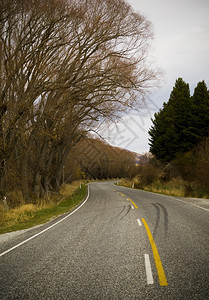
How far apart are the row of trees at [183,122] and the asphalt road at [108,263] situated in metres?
22.0

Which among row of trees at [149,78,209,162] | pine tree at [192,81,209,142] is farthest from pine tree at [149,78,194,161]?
pine tree at [192,81,209,142]

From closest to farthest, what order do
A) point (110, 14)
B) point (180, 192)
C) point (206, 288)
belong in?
point (206, 288)
point (110, 14)
point (180, 192)

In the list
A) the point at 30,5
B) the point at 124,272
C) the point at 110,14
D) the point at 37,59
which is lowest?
the point at 124,272

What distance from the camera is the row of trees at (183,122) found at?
27.4 m

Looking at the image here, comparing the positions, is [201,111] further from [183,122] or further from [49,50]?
[49,50]

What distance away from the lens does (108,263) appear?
4.61 meters

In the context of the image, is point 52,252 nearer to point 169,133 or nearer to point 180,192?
point 180,192

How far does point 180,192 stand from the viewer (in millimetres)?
21219

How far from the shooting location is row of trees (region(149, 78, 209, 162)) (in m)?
27.4

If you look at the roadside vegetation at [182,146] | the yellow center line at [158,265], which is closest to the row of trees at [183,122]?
the roadside vegetation at [182,146]

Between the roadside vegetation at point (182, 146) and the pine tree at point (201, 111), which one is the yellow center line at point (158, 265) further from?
the pine tree at point (201, 111)

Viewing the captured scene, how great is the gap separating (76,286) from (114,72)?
13.1 metres

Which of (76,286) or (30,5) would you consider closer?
(76,286)

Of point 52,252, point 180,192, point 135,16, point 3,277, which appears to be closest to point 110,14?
point 135,16
